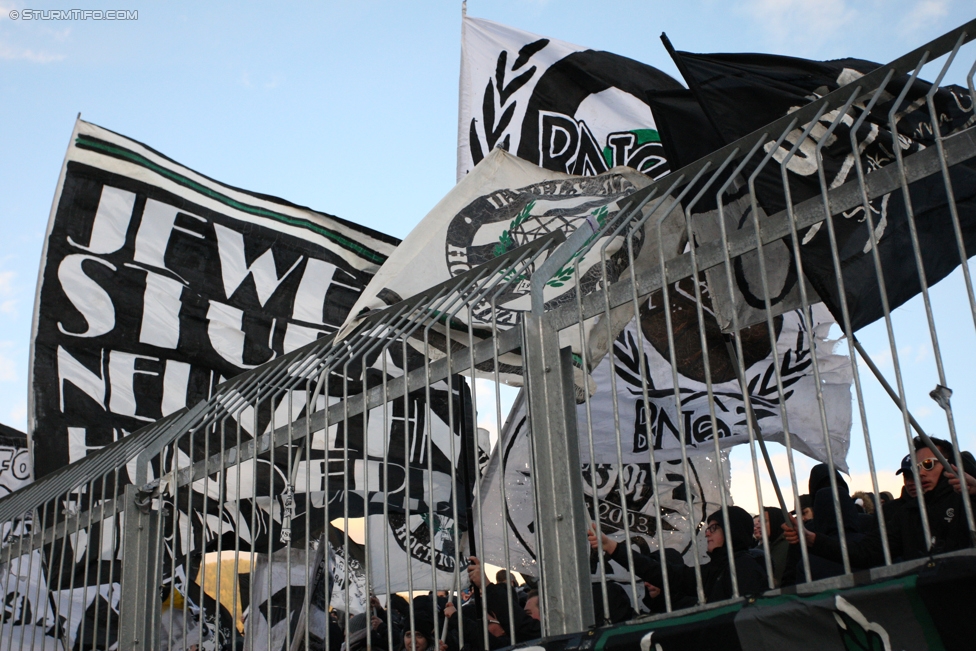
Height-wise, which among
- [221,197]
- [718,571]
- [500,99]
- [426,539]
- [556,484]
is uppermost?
[500,99]

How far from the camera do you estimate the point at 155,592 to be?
5.48 metres

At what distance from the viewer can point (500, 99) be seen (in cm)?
1071

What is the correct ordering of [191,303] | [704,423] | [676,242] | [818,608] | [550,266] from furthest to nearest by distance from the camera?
1. [191,303]
2. [704,423]
3. [676,242]
4. [550,266]
5. [818,608]

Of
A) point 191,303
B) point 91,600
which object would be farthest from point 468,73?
point 91,600

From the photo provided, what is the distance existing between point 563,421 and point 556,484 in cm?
25

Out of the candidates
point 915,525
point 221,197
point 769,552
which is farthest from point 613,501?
point 221,197

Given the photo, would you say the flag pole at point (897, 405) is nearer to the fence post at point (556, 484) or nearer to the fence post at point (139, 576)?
the fence post at point (556, 484)

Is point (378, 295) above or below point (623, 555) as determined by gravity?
above

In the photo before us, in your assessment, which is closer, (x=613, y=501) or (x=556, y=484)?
A: (x=556, y=484)

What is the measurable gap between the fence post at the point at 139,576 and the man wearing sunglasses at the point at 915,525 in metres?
3.33

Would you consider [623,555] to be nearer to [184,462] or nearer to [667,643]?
[667,643]

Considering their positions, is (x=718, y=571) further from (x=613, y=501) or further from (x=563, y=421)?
(x=613, y=501)

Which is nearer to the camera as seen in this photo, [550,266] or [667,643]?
[667,643]

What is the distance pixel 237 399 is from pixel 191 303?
19.3 ft
